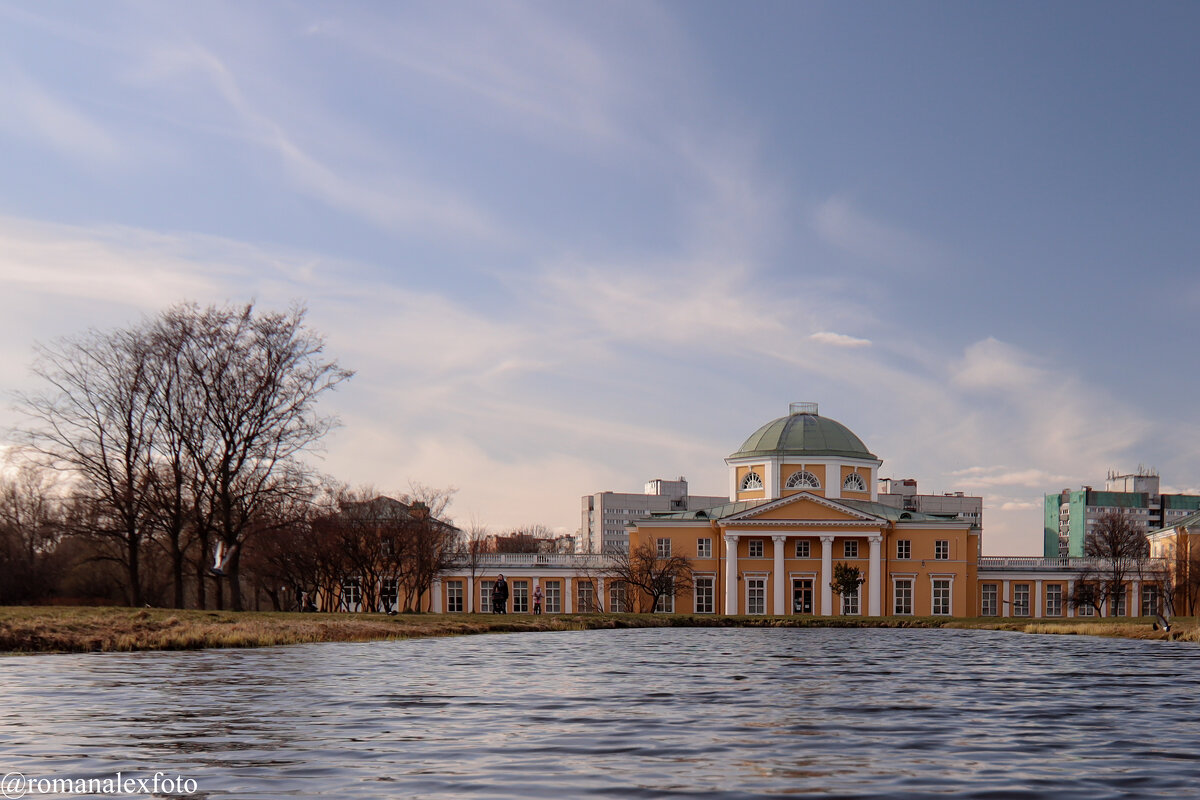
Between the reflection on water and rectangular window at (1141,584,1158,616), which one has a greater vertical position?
the reflection on water

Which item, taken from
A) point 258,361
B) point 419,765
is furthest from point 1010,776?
point 258,361

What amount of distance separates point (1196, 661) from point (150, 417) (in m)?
40.5

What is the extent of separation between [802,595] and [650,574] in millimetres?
11864

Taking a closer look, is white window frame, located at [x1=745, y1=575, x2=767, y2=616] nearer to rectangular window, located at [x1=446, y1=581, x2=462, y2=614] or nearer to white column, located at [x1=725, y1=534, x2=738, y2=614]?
white column, located at [x1=725, y1=534, x2=738, y2=614]

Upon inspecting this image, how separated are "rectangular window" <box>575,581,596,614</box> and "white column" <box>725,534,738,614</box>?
10127 millimetres

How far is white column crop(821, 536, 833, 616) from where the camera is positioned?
302ft

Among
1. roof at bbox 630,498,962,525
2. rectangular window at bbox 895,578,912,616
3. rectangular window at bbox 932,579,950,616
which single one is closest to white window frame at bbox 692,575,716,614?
roof at bbox 630,498,962,525

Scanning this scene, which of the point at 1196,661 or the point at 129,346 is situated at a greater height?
the point at 129,346

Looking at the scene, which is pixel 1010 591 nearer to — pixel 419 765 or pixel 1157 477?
pixel 419 765

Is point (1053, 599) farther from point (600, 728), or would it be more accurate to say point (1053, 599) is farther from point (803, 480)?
point (600, 728)

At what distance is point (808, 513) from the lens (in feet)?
302

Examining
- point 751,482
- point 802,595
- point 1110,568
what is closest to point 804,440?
point 751,482

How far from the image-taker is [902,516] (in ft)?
318

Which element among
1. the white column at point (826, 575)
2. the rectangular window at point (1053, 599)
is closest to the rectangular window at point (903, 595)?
the white column at point (826, 575)
